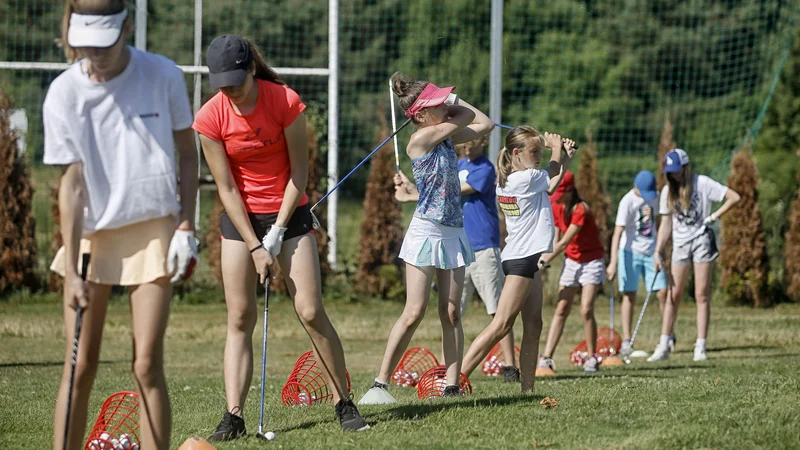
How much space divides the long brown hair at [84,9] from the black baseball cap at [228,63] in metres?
0.72

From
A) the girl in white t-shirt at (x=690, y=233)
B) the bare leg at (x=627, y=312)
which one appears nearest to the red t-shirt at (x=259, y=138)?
the girl in white t-shirt at (x=690, y=233)

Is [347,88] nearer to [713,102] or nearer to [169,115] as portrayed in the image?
[713,102]

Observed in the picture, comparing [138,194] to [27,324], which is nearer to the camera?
[138,194]

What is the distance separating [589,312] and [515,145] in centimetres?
333

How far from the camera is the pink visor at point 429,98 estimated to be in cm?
572

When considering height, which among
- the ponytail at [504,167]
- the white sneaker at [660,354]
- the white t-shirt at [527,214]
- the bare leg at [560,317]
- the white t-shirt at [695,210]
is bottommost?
the white sneaker at [660,354]

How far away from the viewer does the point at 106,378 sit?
27.6ft

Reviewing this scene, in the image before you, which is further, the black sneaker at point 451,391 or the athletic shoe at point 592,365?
the athletic shoe at point 592,365

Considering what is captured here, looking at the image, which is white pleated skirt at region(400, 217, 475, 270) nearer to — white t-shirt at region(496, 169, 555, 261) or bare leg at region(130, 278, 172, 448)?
white t-shirt at region(496, 169, 555, 261)

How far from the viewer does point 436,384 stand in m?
6.67

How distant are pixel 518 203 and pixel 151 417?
2.96 meters

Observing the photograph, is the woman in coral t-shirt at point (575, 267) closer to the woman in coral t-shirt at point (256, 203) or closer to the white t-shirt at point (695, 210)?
the white t-shirt at point (695, 210)

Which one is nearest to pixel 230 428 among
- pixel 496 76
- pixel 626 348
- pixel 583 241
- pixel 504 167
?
pixel 504 167

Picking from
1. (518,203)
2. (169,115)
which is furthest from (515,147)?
(169,115)
